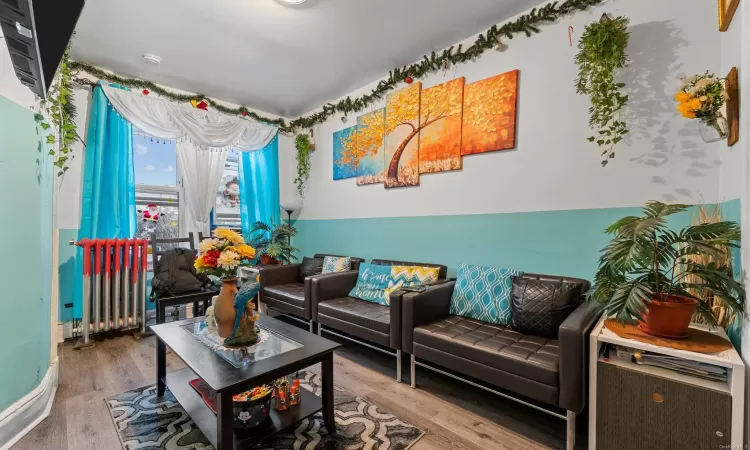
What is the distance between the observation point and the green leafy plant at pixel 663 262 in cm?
134

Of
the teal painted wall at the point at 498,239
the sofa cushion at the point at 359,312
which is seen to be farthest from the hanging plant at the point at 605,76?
the sofa cushion at the point at 359,312

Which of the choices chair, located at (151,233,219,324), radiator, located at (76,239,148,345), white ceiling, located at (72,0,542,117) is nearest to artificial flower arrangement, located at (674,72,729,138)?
white ceiling, located at (72,0,542,117)

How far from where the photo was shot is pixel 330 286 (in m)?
3.13

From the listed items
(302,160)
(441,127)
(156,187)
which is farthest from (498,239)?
(156,187)

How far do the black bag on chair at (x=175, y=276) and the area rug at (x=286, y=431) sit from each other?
1365 mm

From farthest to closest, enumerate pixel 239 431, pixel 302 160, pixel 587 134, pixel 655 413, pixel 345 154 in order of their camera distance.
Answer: pixel 302 160 → pixel 345 154 → pixel 587 134 → pixel 239 431 → pixel 655 413

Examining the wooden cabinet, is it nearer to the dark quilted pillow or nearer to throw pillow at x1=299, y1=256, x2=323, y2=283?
the dark quilted pillow

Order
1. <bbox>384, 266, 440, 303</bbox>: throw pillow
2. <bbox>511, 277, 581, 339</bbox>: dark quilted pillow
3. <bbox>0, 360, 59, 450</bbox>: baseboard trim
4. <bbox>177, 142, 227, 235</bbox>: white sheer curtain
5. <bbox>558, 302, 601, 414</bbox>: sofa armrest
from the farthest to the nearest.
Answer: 1. <bbox>177, 142, 227, 235</bbox>: white sheer curtain
2. <bbox>384, 266, 440, 303</bbox>: throw pillow
3. <bbox>511, 277, 581, 339</bbox>: dark quilted pillow
4. <bbox>0, 360, 59, 450</bbox>: baseboard trim
5. <bbox>558, 302, 601, 414</bbox>: sofa armrest

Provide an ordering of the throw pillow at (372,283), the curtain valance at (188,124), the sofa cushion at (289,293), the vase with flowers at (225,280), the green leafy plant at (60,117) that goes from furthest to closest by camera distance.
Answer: the curtain valance at (188,124)
the sofa cushion at (289,293)
the throw pillow at (372,283)
the green leafy plant at (60,117)
the vase with flowers at (225,280)

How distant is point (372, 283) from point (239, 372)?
5.84 ft

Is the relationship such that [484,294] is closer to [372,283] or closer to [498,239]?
[498,239]

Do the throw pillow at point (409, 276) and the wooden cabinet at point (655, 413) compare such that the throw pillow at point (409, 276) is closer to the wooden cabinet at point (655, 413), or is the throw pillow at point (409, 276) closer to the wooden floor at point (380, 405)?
the wooden floor at point (380, 405)

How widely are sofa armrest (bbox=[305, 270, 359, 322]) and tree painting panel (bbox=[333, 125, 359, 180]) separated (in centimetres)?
129

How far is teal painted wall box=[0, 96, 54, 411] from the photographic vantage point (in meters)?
1.71
